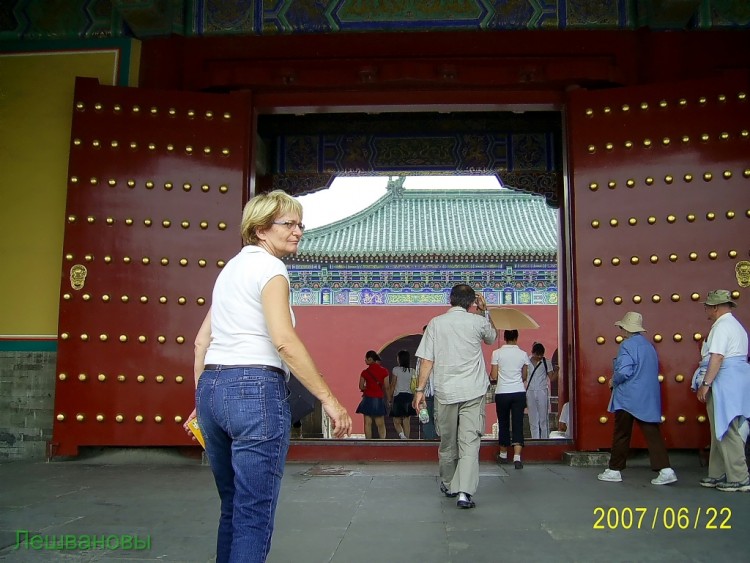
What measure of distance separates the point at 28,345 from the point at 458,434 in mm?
3572

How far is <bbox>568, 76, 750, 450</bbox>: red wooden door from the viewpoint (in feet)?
17.2

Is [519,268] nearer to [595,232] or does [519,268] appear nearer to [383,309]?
[383,309]

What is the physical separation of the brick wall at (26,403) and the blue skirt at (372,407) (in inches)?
183

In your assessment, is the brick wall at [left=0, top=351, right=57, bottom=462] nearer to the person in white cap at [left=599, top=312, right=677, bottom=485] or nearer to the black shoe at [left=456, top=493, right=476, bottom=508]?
the black shoe at [left=456, top=493, right=476, bottom=508]

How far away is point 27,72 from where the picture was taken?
19.4 ft

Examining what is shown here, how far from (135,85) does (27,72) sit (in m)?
0.91

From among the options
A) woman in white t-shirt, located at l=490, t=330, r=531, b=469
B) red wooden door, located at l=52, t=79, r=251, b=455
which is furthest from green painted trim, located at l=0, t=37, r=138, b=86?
woman in white t-shirt, located at l=490, t=330, r=531, b=469

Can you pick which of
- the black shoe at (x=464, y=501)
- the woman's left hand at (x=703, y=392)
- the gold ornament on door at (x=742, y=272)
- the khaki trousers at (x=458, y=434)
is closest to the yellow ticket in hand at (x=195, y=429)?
the black shoe at (x=464, y=501)

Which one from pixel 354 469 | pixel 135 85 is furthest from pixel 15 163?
pixel 354 469

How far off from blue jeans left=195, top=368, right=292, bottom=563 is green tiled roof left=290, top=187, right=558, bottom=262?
14670 millimetres

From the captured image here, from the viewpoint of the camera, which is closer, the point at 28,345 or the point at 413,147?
the point at 28,345

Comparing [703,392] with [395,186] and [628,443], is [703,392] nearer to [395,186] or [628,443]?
[628,443]

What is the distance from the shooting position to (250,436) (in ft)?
6.50
